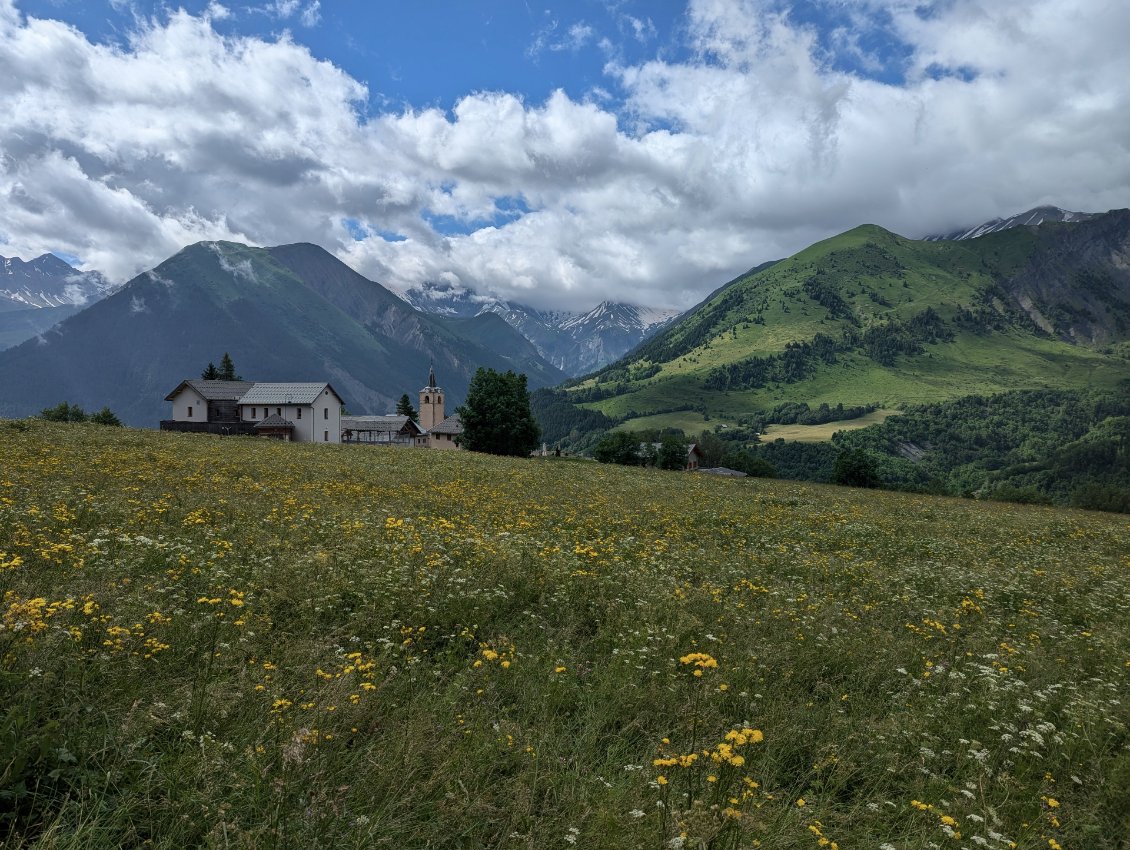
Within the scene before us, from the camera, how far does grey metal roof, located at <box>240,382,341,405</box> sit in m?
82.6

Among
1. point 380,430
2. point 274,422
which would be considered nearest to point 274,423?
point 274,422

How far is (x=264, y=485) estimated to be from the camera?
17250mm

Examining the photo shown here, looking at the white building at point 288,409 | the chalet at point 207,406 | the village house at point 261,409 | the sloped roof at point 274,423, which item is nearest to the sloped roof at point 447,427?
the village house at point 261,409

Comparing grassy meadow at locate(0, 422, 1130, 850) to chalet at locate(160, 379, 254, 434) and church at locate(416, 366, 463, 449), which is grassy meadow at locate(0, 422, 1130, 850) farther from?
church at locate(416, 366, 463, 449)

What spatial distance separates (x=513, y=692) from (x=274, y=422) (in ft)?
277

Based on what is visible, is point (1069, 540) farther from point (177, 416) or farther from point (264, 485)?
point (177, 416)

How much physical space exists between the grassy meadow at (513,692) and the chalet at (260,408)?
7380 centimetres

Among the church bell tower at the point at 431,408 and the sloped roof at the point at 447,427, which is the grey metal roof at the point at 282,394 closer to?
the sloped roof at the point at 447,427

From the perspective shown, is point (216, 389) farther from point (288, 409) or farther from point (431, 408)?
point (431, 408)

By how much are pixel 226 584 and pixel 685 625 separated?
6.71 metres

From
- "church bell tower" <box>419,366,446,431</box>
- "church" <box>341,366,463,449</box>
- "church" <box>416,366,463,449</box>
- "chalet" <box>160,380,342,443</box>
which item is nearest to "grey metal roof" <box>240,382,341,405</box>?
"chalet" <box>160,380,342,443</box>

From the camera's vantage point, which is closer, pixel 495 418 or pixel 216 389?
pixel 495 418

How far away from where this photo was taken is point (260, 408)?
82375 millimetres

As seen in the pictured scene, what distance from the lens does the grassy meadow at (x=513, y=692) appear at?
13.0ft
